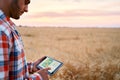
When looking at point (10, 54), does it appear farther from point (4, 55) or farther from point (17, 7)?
point (17, 7)

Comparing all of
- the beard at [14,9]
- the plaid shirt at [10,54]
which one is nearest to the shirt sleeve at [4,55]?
the plaid shirt at [10,54]

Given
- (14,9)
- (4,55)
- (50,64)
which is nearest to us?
(4,55)

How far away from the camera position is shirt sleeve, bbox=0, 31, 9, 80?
1562mm

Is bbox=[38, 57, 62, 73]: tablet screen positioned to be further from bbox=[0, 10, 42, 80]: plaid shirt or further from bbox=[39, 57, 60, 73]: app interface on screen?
bbox=[0, 10, 42, 80]: plaid shirt

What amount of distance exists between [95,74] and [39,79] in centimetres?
448

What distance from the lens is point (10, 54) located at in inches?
64.0

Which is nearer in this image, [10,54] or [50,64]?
[10,54]

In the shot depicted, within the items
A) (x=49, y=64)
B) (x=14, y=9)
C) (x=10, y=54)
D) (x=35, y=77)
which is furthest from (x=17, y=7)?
(x=49, y=64)

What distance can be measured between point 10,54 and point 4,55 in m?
0.06

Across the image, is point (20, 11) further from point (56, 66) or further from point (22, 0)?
point (56, 66)

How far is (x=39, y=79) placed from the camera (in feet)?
5.83

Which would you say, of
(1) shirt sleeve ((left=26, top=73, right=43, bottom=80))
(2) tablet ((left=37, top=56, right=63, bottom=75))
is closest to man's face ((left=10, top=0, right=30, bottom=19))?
(1) shirt sleeve ((left=26, top=73, right=43, bottom=80))

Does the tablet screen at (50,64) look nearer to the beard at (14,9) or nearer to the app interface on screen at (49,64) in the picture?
the app interface on screen at (49,64)

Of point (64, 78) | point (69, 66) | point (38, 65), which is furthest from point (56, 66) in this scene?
point (69, 66)
